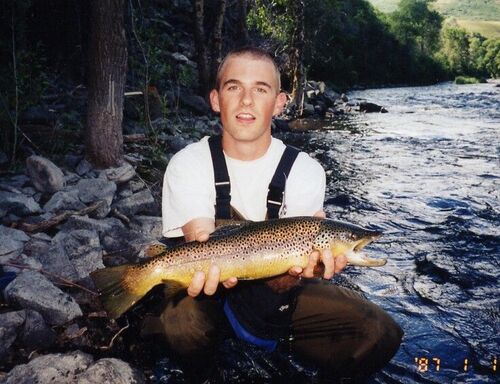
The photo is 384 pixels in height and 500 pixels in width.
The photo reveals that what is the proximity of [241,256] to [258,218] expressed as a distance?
2.13ft

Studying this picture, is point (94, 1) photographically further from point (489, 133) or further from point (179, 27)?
point (179, 27)

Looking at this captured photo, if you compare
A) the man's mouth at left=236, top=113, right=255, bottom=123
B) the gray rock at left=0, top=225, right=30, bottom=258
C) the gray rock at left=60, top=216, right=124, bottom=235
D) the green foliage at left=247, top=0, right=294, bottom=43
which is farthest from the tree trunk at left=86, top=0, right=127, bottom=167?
the green foliage at left=247, top=0, right=294, bottom=43

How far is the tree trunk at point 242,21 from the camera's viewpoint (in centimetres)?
1611

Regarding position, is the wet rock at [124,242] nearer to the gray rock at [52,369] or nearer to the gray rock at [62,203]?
the gray rock at [62,203]

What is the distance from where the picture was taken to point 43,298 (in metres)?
3.17

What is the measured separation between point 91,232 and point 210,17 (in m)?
18.0

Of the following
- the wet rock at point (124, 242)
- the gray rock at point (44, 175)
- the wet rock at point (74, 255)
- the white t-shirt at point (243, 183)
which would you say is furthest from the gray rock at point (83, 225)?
the white t-shirt at point (243, 183)

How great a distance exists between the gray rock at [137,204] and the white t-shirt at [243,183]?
7.70 feet

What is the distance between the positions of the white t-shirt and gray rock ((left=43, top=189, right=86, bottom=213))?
89.2 inches

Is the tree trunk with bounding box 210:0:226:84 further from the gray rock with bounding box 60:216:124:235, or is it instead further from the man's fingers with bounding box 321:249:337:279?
the man's fingers with bounding box 321:249:337:279

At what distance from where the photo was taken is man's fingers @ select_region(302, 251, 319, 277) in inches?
103

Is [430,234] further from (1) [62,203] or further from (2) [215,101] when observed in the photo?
(1) [62,203]

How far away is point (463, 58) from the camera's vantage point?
280 feet

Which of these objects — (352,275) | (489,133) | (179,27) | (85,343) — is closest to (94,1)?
(85,343)
